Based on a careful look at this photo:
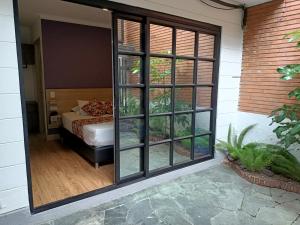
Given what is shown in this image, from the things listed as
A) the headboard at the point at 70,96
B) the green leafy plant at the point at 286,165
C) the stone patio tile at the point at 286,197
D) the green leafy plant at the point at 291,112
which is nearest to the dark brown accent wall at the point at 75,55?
the headboard at the point at 70,96

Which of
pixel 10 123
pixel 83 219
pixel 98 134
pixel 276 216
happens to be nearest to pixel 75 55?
pixel 98 134

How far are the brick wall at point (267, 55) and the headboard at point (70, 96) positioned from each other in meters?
3.21

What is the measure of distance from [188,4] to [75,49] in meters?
2.90

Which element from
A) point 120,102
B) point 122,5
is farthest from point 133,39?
point 120,102

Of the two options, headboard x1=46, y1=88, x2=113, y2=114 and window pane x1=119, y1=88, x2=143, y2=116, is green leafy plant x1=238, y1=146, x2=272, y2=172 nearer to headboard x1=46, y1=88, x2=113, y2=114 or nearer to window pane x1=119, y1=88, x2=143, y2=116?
window pane x1=119, y1=88, x2=143, y2=116

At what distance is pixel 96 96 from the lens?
5.22 m

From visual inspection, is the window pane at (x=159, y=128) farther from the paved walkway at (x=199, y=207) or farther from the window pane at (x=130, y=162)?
the paved walkway at (x=199, y=207)

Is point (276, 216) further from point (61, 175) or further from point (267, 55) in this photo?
point (61, 175)

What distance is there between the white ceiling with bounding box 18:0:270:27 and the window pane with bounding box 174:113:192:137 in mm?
1864

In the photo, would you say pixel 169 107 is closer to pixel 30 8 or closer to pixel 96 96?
pixel 96 96

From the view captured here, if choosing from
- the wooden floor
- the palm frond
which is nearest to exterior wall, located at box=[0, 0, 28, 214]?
the wooden floor

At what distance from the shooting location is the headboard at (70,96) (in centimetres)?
467

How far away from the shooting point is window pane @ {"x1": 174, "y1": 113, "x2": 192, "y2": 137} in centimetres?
308

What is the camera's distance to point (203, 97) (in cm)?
332
